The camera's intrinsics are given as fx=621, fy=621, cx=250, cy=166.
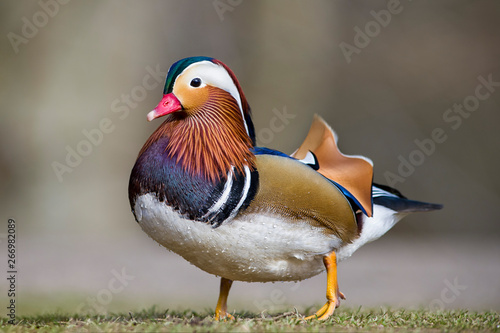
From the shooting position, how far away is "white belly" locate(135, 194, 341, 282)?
2.18 m

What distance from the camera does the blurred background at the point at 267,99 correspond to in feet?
22.2

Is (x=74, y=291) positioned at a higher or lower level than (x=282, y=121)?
lower

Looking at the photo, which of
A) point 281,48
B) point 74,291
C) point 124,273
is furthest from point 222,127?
point 281,48

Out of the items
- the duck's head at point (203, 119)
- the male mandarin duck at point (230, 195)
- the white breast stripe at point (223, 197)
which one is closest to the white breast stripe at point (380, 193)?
the male mandarin duck at point (230, 195)

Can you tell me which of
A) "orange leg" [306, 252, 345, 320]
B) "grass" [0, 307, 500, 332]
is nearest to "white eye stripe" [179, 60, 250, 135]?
"orange leg" [306, 252, 345, 320]

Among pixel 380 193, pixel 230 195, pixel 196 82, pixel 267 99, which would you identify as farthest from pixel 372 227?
pixel 267 99

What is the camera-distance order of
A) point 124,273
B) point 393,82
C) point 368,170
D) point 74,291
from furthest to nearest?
point 393,82, point 124,273, point 74,291, point 368,170

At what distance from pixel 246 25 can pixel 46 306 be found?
13.6 ft

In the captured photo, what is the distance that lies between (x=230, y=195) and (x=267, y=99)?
15.9 feet

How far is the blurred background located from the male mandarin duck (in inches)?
157

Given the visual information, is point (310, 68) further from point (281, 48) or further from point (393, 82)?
point (393, 82)

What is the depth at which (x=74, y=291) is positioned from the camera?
4773 millimetres

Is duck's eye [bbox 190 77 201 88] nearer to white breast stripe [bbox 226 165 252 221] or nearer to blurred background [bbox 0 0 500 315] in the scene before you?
white breast stripe [bbox 226 165 252 221]

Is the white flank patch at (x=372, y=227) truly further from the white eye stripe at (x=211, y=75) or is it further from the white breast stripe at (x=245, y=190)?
the white eye stripe at (x=211, y=75)
